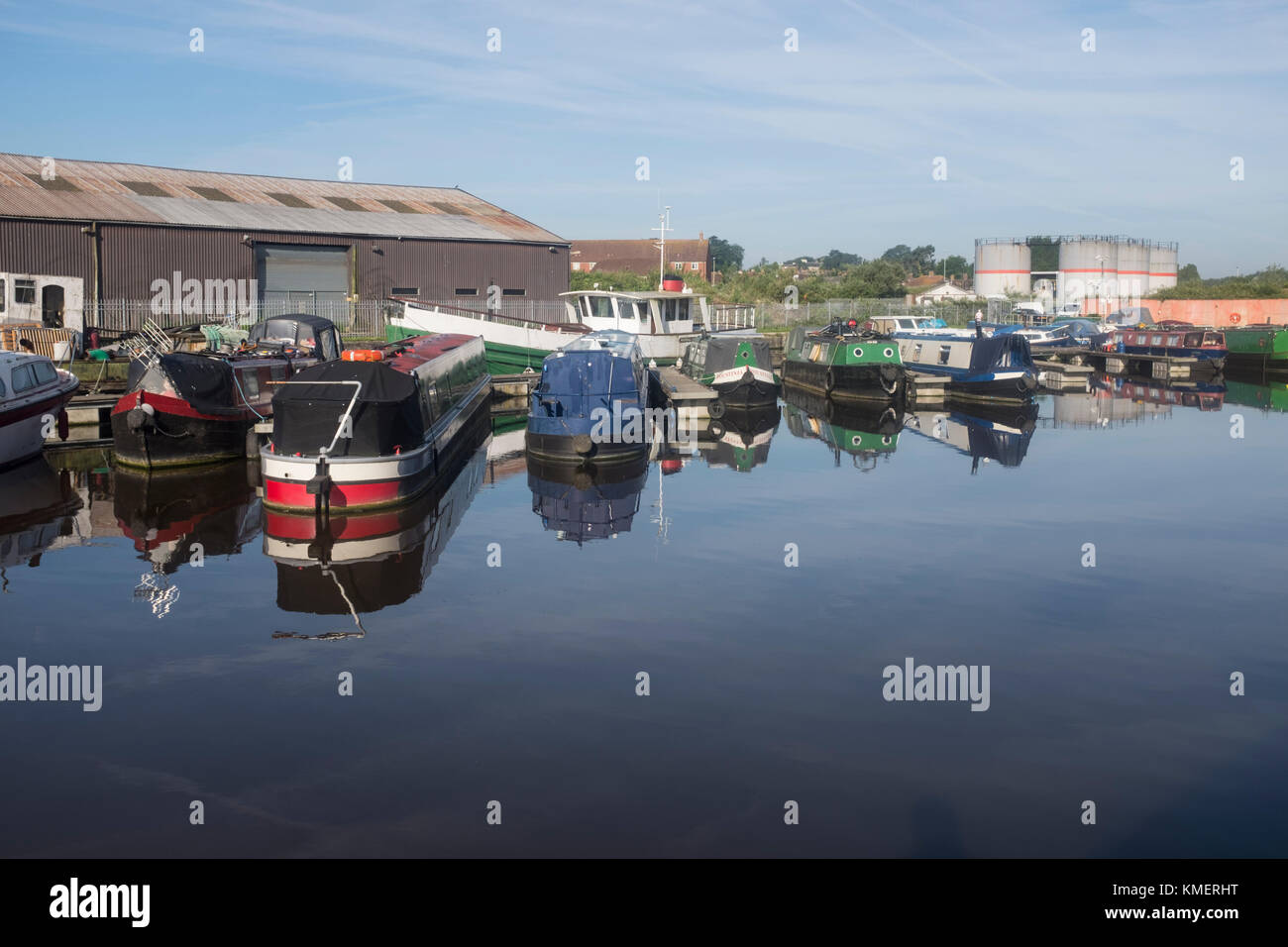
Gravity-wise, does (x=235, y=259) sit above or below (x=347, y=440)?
above

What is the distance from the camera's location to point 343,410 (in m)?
18.3

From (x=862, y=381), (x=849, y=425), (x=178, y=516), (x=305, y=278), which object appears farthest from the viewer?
(x=305, y=278)

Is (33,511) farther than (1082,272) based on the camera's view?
No

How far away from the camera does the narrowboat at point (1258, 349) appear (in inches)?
2039

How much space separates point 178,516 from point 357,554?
4.57m

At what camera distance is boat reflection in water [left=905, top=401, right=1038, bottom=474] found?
2728cm

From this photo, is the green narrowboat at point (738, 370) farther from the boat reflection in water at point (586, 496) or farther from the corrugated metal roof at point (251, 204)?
the corrugated metal roof at point (251, 204)

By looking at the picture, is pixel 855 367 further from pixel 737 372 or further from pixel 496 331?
pixel 496 331

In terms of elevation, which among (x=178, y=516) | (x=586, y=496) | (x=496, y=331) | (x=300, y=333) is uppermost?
(x=496, y=331)

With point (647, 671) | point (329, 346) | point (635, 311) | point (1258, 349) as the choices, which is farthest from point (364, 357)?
point (1258, 349)

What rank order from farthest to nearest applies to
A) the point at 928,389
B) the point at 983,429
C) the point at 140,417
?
the point at 928,389
the point at 983,429
the point at 140,417

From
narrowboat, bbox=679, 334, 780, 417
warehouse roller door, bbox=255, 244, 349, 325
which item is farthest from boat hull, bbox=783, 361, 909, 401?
warehouse roller door, bbox=255, 244, 349, 325

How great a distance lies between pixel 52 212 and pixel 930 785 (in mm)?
42403
